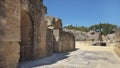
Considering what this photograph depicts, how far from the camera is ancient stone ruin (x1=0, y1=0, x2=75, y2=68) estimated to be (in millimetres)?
5972

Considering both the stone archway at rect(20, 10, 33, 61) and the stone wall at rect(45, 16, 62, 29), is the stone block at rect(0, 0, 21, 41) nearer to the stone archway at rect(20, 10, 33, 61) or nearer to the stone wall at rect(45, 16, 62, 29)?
the stone archway at rect(20, 10, 33, 61)

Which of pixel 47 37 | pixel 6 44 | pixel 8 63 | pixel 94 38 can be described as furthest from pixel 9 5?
pixel 94 38

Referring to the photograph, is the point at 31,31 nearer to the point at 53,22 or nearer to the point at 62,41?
the point at 62,41

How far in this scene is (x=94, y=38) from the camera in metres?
34.4

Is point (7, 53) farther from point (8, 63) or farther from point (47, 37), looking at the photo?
point (47, 37)

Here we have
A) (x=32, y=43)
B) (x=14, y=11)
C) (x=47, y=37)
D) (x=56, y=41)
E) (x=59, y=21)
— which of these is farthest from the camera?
(x=59, y=21)

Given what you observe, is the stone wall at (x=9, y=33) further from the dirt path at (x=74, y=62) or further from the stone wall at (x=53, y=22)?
the stone wall at (x=53, y=22)

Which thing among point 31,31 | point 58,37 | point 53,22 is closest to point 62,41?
point 58,37

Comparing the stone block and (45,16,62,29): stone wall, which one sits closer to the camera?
the stone block

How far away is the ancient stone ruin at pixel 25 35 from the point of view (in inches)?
235

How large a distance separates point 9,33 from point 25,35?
3924 mm

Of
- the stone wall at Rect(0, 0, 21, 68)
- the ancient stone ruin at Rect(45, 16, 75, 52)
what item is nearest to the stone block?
the stone wall at Rect(0, 0, 21, 68)

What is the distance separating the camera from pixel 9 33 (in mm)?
6191

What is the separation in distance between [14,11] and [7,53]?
1.61 m
